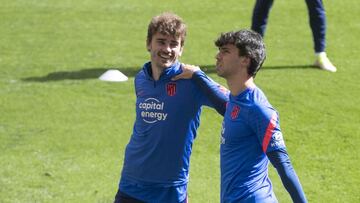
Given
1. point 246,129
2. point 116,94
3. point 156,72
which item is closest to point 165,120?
point 156,72

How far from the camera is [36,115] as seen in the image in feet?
31.8

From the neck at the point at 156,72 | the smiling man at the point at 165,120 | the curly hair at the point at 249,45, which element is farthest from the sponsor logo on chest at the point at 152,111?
the curly hair at the point at 249,45

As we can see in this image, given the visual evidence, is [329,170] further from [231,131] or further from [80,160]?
[231,131]

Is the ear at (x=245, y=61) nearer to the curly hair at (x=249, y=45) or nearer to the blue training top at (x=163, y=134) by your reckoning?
the curly hair at (x=249, y=45)

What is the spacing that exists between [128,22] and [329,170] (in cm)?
629

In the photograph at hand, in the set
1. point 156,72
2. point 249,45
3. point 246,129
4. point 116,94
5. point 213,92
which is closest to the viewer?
point 246,129

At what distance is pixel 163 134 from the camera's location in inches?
221

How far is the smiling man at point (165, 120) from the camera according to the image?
5.60 m

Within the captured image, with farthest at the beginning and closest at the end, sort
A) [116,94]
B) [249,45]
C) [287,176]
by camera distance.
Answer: [116,94] → [249,45] → [287,176]

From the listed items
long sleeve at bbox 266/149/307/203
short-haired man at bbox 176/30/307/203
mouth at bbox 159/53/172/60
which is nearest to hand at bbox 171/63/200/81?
mouth at bbox 159/53/172/60

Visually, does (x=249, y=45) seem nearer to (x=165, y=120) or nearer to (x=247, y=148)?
(x=247, y=148)

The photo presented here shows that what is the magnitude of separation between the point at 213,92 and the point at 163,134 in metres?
0.46

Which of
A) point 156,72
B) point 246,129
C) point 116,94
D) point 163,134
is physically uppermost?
point 156,72

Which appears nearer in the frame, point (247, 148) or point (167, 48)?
point (247, 148)
